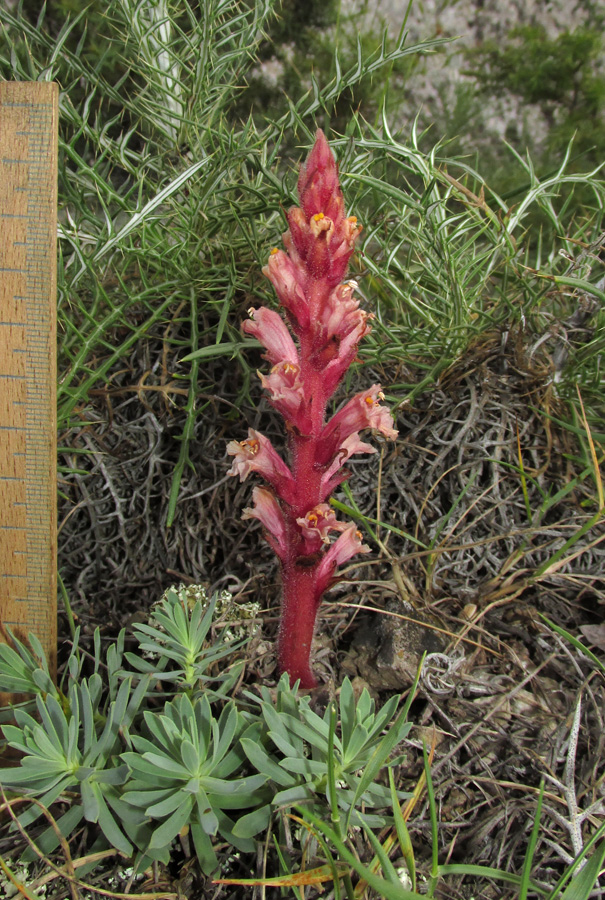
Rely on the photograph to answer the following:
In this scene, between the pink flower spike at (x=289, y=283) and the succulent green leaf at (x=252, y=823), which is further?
the pink flower spike at (x=289, y=283)

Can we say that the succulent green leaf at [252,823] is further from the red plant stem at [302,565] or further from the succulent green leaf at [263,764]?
the red plant stem at [302,565]

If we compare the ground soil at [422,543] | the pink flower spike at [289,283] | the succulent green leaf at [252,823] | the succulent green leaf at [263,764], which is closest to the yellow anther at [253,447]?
the pink flower spike at [289,283]

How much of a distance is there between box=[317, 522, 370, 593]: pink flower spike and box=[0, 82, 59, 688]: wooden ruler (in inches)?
24.5

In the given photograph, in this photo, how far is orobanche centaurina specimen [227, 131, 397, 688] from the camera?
4.04 ft

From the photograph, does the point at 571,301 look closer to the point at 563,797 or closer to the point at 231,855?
the point at 563,797

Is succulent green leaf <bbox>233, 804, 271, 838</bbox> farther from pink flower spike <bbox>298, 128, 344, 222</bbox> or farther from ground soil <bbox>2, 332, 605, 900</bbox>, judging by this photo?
pink flower spike <bbox>298, 128, 344, 222</bbox>

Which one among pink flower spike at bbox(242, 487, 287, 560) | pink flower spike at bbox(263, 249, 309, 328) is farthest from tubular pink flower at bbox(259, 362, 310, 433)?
pink flower spike at bbox(242, 487, 287, 560)

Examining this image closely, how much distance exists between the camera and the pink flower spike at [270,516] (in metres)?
1.35

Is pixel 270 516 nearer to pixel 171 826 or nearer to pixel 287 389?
pixel 287 389

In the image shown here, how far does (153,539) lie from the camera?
1.83 meters

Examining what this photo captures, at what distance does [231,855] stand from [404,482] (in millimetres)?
1058

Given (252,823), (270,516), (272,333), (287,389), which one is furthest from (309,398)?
(252,823)

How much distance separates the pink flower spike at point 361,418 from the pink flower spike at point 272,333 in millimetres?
157

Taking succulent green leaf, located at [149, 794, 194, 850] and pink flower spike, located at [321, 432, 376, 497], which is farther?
pink flower spike, located at [321, 432, 376, 497]
